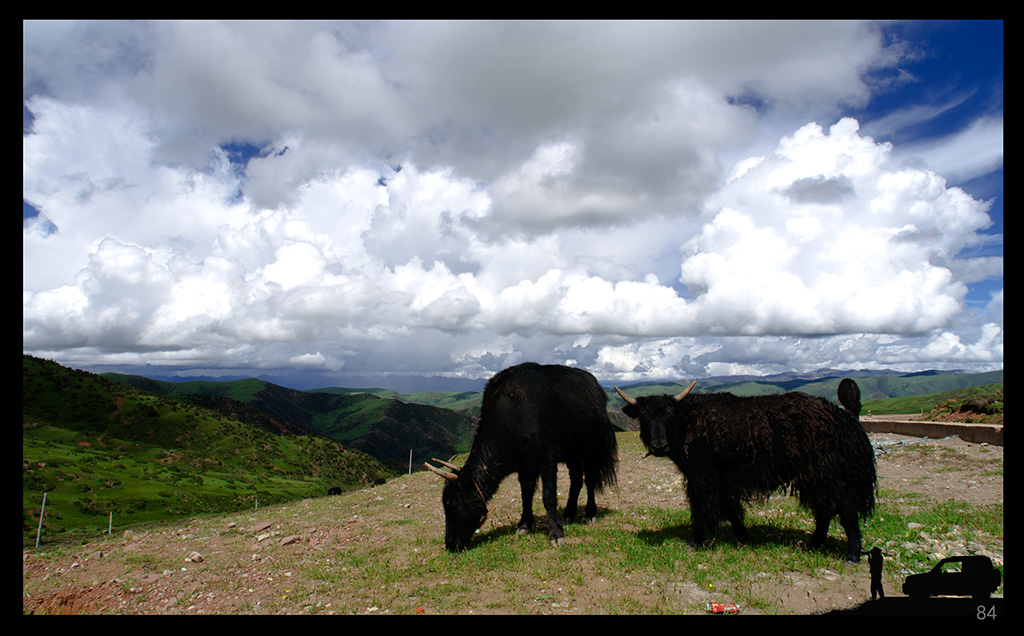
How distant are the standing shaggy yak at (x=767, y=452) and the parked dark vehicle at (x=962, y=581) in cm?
426

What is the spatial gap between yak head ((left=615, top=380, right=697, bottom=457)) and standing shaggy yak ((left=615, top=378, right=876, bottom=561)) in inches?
0.8

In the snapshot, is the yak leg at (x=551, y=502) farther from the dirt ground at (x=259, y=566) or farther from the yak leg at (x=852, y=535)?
the yak leg at (x=852, y=535)

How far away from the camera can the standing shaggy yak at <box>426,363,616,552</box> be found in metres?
10.1

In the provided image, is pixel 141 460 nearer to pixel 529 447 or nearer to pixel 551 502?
pixel 529 447

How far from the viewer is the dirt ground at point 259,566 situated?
673 cm

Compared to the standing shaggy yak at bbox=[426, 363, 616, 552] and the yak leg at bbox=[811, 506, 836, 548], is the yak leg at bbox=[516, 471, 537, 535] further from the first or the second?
the yak leg at bbox=[811, 506, 836, 548]

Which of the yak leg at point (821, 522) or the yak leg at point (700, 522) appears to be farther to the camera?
the yak leg at point (700, 522)

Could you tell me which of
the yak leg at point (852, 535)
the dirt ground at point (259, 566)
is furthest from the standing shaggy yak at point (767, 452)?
the dirt ground at point (259, 566)

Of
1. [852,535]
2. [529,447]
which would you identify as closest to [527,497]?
[529,447]
